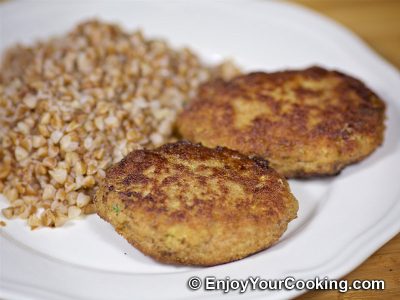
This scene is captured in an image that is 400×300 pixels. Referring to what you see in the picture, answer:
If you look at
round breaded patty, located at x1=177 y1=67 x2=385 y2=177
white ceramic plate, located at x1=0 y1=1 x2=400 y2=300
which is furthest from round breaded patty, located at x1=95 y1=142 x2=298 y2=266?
round breaded patty, located at x1=177 y1=67 x2=385 y2=177

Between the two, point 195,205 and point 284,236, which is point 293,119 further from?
point 195,205

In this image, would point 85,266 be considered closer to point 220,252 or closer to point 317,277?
point 220,252

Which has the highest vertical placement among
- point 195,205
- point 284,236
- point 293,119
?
point 293,119

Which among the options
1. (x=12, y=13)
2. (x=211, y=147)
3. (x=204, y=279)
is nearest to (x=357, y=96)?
(x=211, y=147)

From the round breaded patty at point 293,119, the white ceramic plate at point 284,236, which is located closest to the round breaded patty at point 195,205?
the white ceramic plate at point 284,236

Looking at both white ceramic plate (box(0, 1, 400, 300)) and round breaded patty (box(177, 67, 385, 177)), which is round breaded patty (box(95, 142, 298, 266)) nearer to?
white ceramic plate (box(0, 1, 400, 300))

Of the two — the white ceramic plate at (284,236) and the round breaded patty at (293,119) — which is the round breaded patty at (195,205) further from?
the round breaded patty at (293,119)

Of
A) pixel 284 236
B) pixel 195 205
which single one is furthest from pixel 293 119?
pixel 195 205
